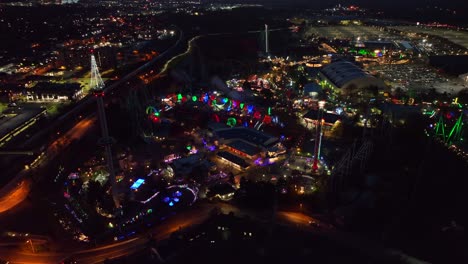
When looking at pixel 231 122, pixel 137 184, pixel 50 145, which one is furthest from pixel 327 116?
pixel 50 145

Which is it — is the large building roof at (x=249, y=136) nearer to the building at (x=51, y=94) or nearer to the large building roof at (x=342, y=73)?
the large building roof at (x=342, y=73)

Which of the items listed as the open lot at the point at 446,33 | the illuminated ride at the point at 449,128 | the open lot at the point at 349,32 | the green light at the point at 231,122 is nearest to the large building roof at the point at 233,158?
the green light at the point at 231,122

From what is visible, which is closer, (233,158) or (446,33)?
(233,158)

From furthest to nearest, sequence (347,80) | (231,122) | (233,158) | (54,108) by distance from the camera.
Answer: (347,80) < (54,108) < (231,122) < (233,158)

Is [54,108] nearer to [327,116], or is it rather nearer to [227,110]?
[227,110]

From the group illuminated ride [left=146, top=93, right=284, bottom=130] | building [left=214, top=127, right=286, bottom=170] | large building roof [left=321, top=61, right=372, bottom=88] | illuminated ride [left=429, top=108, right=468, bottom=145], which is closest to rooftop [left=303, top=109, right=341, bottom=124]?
illuminated ride [left=146, top=93, right=284, bottom=130]

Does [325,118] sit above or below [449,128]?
below

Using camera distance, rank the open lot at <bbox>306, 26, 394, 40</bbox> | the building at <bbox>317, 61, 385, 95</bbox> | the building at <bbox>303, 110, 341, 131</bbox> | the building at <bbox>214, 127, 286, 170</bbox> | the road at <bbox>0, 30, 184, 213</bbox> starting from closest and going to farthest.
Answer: the road at <bbox>0, 30, 184, 213</bbox> < the building at <bbox>214, 127, 286, 170</bbox> < the building at <bbox>303, 110, 341, 131</bbox> < the building at <bbox>317, 61, 385, 95</bbox> < the open lot at <bbox>306, 26, 394, 40</bbox>

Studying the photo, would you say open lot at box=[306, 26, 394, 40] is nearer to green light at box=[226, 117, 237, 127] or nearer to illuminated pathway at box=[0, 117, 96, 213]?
green light at box=[226, 117, 237, 127]
